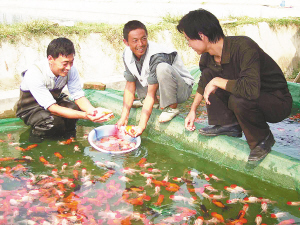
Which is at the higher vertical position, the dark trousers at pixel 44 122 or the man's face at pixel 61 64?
the man's face at pixel 61 64

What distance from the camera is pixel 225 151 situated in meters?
3.41

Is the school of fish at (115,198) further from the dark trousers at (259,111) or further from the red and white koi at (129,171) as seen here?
the dark trousers at (259,111)

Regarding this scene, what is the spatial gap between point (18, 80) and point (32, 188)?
294 cm

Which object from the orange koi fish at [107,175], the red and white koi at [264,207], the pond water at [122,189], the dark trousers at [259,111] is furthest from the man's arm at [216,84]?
the orange koi fish at [107,175]

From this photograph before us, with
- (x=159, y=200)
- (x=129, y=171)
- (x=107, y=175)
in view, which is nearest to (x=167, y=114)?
(x=129, y=171)

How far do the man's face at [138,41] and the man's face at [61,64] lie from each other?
679mm

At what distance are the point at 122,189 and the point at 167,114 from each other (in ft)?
3.97

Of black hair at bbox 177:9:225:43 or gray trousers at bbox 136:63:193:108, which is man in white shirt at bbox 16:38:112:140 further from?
black hair at bbox 177:9:225:43

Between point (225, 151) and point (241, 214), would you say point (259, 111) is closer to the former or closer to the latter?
point (225, 151)

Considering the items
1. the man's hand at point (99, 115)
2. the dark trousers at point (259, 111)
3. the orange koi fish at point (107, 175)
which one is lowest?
the orange koi fish at point (107, 175)

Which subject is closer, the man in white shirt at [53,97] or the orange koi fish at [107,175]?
the orange koi fish at [107,175]

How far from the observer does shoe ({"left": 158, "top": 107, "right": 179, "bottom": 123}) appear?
12.8ft

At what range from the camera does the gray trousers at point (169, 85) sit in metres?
3.72

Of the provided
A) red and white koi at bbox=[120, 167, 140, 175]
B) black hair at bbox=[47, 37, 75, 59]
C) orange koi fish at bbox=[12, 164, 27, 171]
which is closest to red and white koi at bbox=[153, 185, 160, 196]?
red and white koi at bbox=[120, 167, 140, 175]
